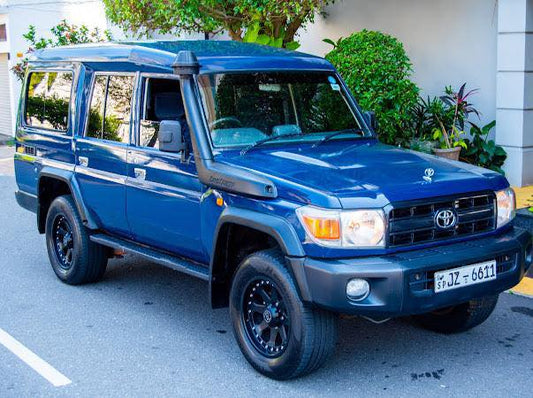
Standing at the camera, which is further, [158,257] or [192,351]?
[158,257]

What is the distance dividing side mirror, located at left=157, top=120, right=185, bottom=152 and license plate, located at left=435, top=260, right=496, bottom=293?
1937 millimetres

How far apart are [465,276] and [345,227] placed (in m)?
0.83

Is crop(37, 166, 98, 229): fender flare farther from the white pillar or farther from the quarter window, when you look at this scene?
the quarter window

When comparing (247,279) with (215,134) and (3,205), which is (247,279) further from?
(3,205)

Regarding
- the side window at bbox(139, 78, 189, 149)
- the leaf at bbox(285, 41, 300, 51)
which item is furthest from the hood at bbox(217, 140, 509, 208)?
the leaf at bbox(285, 41, 300, 51)

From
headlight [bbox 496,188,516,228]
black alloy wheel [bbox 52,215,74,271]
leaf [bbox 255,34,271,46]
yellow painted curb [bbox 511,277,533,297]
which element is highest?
leaf [bbox 255,34,271,46]

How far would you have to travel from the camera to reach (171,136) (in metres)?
5.53

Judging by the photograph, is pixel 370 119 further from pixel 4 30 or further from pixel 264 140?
pixel 4 30

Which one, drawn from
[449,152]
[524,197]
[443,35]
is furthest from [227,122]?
[443,35]

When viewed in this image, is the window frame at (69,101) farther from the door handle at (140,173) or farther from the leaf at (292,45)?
the leaf at (292,45)

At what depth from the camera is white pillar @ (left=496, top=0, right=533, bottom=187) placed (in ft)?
33.7

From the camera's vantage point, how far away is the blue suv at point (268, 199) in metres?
4.76

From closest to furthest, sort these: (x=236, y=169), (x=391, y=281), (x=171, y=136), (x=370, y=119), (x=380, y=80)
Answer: (x=391, y=281) < (x=236, y=169) < (x=171, y=136) < (x=370, y=119) < (x=380, y=80)

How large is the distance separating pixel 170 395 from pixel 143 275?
2.92 meters
